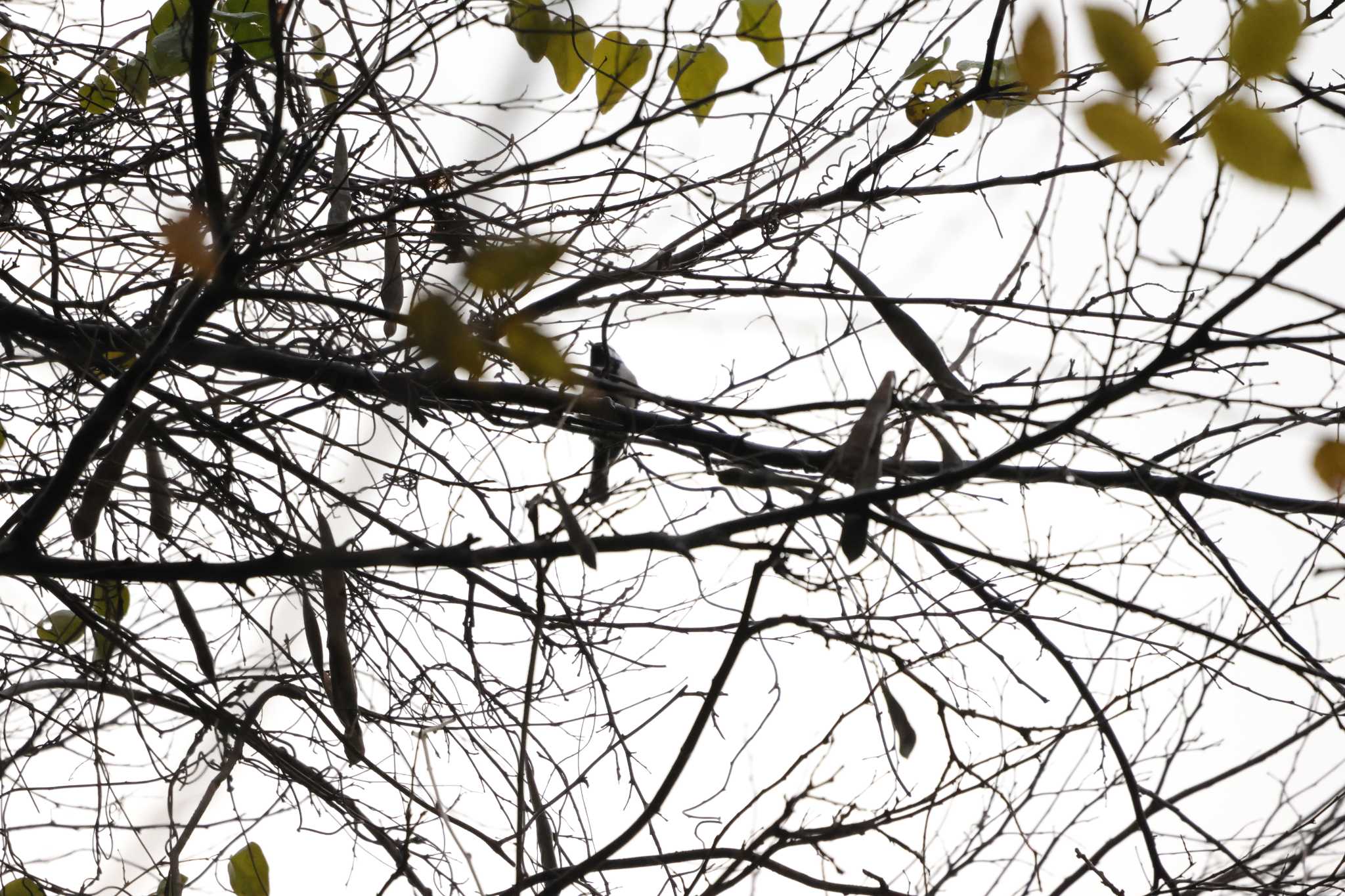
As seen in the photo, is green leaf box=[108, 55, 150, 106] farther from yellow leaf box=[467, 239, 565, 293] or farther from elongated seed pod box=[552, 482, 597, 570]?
yellow leaf box=[467, 239, 565, 293]

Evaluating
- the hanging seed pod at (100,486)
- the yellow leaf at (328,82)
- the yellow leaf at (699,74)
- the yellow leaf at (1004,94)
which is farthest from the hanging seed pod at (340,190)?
the yellow leaf at (1004,94)

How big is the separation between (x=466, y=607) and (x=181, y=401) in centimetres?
79

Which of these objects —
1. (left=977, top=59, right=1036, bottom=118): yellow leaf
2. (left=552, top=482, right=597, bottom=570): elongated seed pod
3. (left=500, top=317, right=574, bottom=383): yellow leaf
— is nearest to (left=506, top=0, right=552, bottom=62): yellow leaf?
(left=977, top=59, right=1036, bottom=118): yellow leaf

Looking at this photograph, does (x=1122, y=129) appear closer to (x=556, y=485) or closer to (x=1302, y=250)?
(x=1302, y=250)

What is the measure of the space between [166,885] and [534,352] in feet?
7.19

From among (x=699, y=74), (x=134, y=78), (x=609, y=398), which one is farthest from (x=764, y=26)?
(x=134, y=78)

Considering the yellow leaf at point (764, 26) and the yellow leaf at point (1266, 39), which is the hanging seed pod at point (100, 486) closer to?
the yellow leaf at point (764, 26)

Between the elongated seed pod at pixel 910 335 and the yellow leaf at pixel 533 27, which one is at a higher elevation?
the yellow leaf at pixel 533 27

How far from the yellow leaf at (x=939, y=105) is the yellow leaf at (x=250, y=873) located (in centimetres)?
252

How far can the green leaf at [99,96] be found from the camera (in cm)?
279

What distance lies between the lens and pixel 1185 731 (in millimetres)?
2770

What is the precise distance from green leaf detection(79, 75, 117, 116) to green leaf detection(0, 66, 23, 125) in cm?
15

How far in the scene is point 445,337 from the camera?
98cm

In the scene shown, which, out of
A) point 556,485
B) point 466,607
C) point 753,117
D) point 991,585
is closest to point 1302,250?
point 556,485
